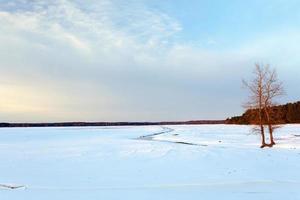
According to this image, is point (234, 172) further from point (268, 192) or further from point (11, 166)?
point (11, 166)

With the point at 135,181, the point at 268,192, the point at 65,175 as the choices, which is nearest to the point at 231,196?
the point at 268,192

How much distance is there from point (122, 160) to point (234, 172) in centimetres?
524

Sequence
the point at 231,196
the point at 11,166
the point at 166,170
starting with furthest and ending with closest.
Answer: the point at 11,166 < the point at 166,170 < the point at 231,196

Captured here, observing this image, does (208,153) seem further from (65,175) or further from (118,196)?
(118,196)

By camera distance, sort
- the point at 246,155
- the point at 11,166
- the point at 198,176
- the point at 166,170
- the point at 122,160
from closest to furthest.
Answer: the point at 198,176
the point at 166,170
the point at 11,166
the point at 122,160
the point at 246,155

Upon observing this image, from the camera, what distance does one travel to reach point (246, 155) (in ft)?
61.8

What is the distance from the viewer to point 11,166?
15914mm

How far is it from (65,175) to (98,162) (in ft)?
10.7

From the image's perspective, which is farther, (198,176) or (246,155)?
(246,155)

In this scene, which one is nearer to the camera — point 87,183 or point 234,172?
point 87,183

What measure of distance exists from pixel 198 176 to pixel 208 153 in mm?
6192

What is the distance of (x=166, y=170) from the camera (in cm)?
1459

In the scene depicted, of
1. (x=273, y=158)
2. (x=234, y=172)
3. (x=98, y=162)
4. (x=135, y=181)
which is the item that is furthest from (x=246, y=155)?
(x=135, y=181)

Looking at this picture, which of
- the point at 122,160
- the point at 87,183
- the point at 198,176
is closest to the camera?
the point at 87,183
